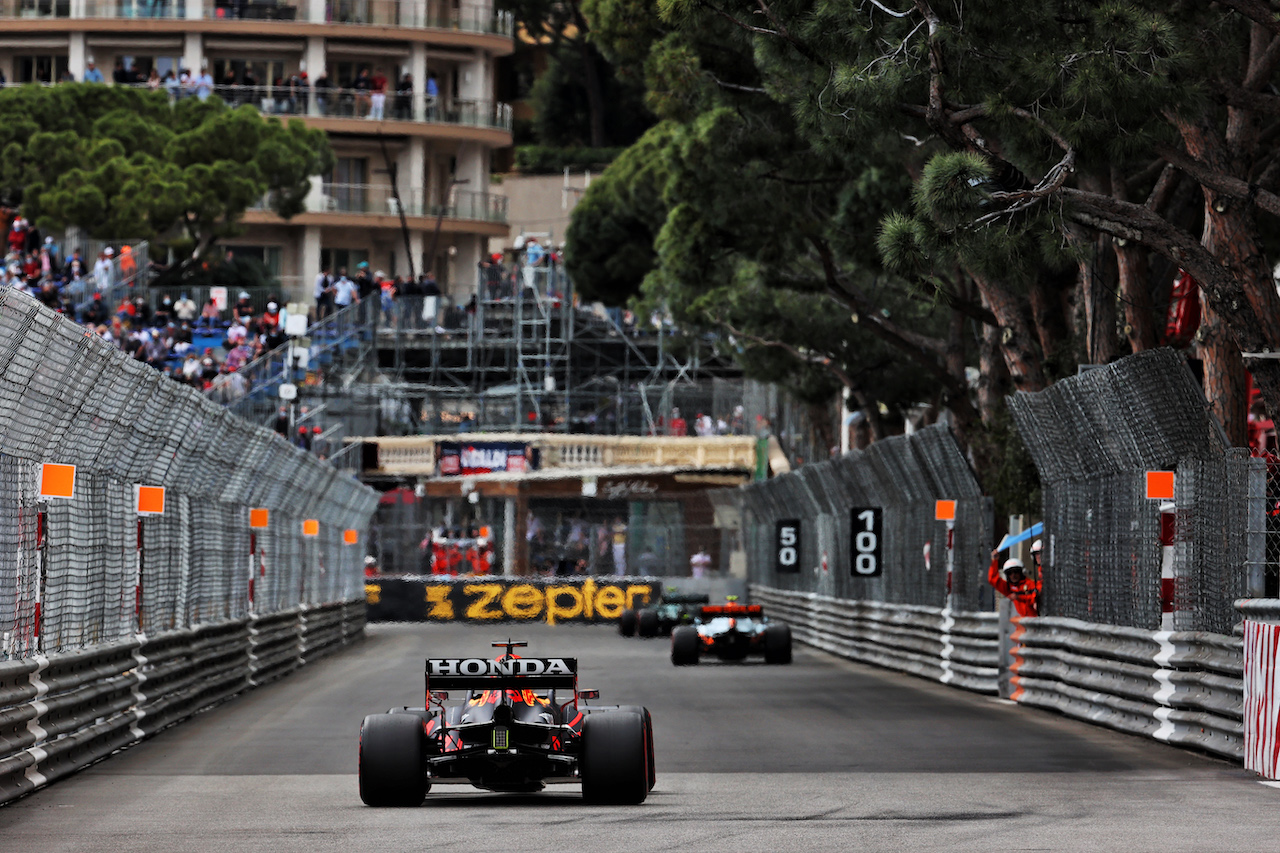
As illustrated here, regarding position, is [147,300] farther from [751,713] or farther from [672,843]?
[672,843]

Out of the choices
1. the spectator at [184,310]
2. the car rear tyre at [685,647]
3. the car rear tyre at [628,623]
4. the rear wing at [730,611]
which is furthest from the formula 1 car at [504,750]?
the spectator at [184,310]

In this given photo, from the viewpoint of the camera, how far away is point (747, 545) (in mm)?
46000

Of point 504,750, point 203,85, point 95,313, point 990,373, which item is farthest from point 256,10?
point 504,750

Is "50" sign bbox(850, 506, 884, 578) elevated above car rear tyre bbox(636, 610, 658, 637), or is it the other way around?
"50" sign bbox(850, 506, 884, 578)

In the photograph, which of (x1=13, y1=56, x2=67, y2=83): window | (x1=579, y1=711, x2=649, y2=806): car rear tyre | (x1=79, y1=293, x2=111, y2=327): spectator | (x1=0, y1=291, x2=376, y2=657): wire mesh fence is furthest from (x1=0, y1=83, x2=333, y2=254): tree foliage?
(x1=579, y1=711, x2=649, y2=806): car rear tyre

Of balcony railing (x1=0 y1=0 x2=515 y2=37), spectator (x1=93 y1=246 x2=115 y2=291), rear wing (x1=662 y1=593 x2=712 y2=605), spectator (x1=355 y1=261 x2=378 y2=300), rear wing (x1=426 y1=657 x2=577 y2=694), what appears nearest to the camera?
rear wing (x1=426 y1=657 x2=577 y2=694)

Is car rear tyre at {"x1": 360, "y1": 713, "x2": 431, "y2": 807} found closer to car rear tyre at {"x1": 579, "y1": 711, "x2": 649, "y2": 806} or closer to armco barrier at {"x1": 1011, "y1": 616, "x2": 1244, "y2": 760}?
car rear tyre at {"x1": 579, "y1": 711, "x2": 649, "y2": 806}

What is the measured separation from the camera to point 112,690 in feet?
49.7

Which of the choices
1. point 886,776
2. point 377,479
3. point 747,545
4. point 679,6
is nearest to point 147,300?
point 377,479

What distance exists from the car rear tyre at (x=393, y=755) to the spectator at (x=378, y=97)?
75117 millimetres

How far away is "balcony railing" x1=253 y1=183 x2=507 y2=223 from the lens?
Answer: 8712 cm

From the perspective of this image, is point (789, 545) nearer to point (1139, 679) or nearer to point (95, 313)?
point (95, 313)

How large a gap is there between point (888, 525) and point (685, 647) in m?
3.16

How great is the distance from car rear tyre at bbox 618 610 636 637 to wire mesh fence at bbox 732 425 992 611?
284 centimetres
